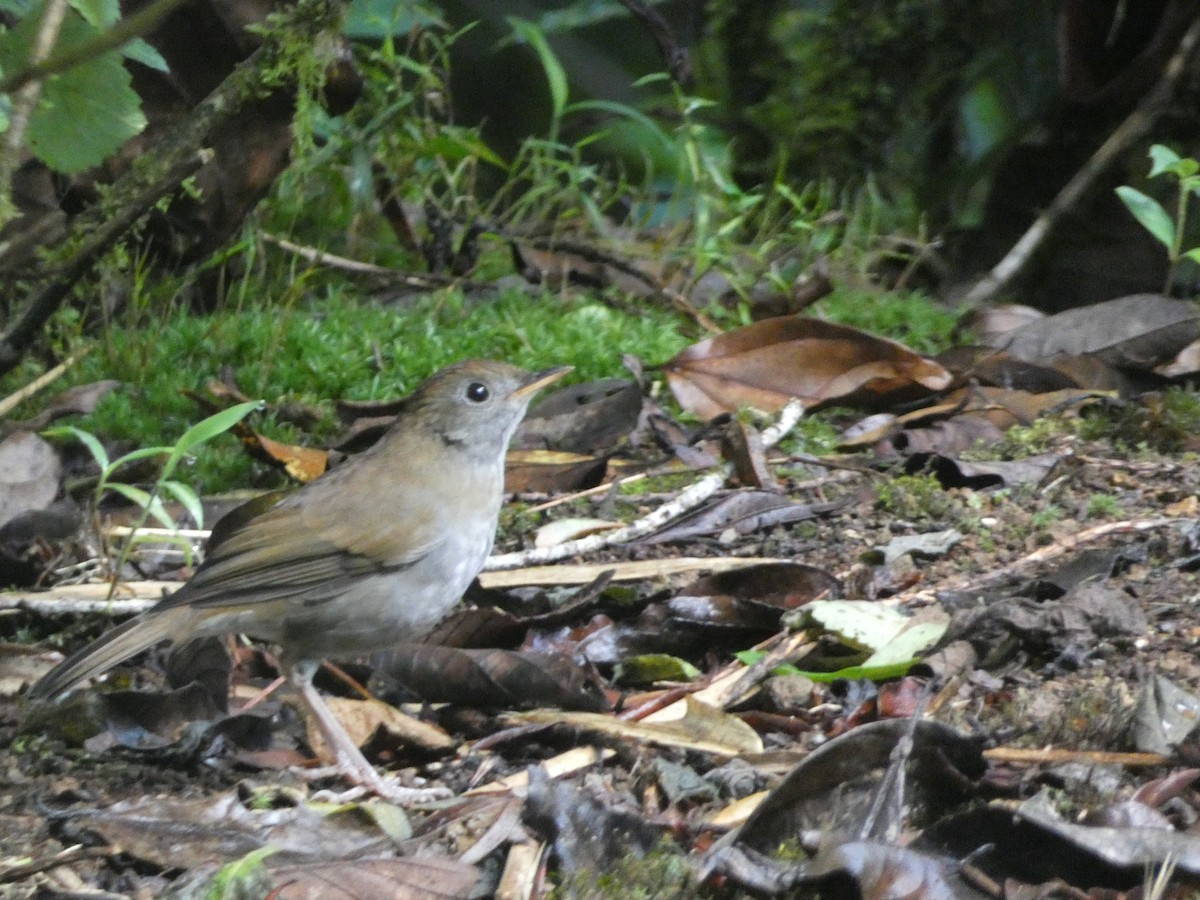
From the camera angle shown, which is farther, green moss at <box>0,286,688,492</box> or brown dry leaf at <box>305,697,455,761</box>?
green moss at <box>0,286,688,492</box>

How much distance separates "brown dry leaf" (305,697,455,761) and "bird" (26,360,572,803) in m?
0.05

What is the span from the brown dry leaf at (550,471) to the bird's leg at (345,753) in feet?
4.45

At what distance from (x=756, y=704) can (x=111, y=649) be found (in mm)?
1595

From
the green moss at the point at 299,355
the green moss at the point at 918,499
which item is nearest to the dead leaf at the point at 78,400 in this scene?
the green moss at the point at 299,355

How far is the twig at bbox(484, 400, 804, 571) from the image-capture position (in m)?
4.55

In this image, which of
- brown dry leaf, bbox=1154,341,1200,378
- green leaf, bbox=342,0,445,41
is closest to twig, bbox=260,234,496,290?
green leaf, bbox=342,0,445,41

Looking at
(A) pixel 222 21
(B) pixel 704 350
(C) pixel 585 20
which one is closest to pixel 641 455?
(B) pixel 704 350

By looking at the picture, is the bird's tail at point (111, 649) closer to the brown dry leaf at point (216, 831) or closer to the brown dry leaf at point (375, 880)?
the brown dry leaf at point (216, 831)

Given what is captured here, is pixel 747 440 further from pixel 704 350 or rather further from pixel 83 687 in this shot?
pixel 83 687

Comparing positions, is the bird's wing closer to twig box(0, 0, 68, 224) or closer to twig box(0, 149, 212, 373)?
twig box(0, 149, 212, 373)

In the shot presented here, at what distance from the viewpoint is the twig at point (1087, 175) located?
741 centimetres

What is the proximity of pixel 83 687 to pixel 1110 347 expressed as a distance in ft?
13.1

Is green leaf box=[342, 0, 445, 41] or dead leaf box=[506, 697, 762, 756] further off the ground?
green leaf box=[342, 0, 445, 41]

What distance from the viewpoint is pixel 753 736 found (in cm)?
344
